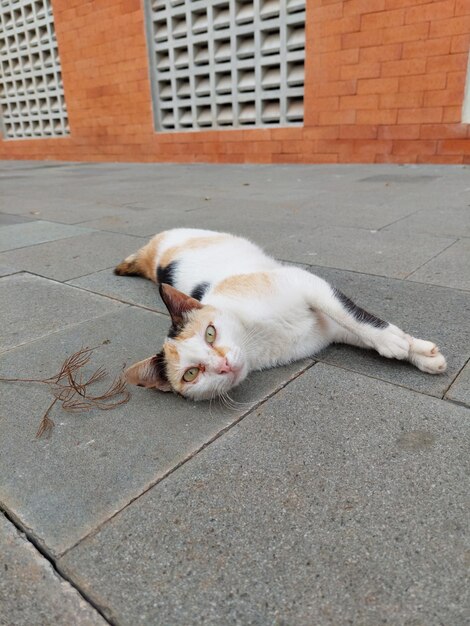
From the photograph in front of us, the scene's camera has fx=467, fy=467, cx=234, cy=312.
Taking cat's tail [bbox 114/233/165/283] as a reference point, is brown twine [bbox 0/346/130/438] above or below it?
below

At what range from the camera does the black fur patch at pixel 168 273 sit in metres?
2.74

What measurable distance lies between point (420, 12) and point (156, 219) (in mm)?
5348

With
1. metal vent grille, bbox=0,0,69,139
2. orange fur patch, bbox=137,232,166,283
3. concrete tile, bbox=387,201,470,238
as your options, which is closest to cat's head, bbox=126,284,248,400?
orange fur patch, bbox=137,232,166,283

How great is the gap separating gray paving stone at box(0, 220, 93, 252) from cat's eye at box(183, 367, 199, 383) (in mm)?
2986

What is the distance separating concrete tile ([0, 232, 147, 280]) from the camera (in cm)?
347

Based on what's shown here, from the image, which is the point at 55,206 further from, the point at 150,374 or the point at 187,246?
the point at 150,374

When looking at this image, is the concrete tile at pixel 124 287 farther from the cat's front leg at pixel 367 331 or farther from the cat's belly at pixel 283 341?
the cat's front leg at pixel 367 331

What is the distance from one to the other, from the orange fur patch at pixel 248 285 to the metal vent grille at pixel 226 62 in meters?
7.49

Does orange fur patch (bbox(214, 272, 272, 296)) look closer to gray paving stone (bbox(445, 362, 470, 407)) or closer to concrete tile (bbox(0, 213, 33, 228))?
gray paving stone (bbox(445, 362, 470, 407))

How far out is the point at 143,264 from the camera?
3.22m

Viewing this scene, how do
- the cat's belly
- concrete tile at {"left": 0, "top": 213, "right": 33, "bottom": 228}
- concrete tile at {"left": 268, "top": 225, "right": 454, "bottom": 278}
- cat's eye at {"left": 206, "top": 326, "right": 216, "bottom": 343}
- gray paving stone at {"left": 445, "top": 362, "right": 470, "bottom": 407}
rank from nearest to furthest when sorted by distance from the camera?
gray paving stone at {"left": 445, "top": 362, "right": 470, "bottom": 407} → cat's eye at {"left": 206, "top": 326, "right": 216, "bottom": 343} → the cat's belly → concrete tile at {"left": 268, "top": 225, "right": 454, "bottom": 278} → concrete tile at {"left": 0, "top": 213, "right": 33, "bottom": 228}

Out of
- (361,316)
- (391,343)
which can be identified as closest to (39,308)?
(361,316)

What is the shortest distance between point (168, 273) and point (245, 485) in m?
1.68

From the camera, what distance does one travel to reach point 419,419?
5.09 feet
